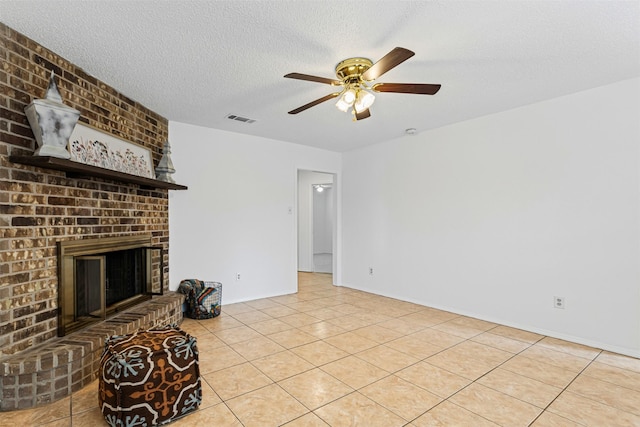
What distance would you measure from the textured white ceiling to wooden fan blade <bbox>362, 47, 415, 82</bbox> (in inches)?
9.1

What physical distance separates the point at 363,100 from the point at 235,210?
9.13 feet

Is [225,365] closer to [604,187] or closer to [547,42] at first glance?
[547,42]

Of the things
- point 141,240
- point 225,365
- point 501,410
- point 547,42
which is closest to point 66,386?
point 225,365

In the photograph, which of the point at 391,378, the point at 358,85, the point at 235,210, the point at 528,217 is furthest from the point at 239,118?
the point at 528,217

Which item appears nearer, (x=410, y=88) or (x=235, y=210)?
(x=410, y=88)

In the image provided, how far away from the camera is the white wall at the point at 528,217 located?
2.89m

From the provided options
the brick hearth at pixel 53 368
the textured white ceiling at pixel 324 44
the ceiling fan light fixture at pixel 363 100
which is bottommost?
the brick hearth at pixel 53 368

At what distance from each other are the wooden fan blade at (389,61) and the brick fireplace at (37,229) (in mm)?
2087

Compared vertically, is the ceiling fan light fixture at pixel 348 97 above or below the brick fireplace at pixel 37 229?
above

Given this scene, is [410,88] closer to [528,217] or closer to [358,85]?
[358,85]

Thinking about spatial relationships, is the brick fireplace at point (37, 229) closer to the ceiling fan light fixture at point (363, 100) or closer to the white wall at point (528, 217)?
the ceiling fan light fixture at point (363, 100)

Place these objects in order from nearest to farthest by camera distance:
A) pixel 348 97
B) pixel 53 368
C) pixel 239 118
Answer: pixel 53 368 → pixel 348 97 → pixel 239 118

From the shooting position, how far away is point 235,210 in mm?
4574

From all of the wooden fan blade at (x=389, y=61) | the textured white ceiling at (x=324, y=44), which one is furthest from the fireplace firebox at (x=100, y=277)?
the wooden fan blade at (x=389, y=61)
